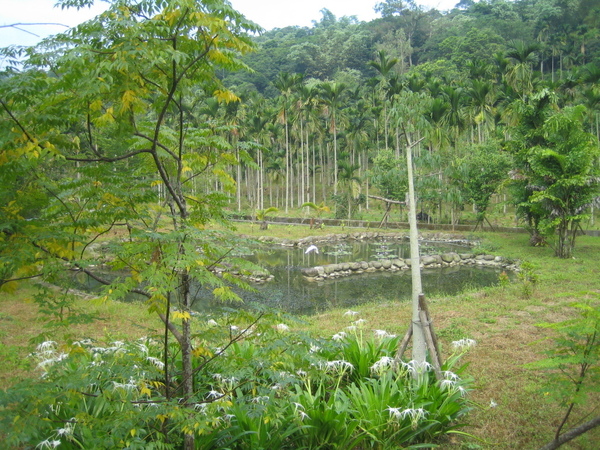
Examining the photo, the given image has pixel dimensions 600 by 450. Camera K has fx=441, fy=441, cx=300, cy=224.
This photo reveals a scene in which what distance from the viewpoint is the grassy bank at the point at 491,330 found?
13.9 feet

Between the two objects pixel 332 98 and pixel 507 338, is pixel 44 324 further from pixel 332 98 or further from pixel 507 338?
pixel 332 98

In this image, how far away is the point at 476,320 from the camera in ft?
26.5

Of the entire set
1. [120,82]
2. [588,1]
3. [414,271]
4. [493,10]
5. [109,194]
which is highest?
[493,10]

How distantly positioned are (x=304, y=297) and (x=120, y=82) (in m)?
10.9

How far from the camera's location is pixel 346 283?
15.4 meters

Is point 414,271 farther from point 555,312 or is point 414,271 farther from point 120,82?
point 555,312

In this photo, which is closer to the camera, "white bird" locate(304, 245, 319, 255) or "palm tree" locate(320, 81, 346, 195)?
"white bird" locate(304, 245, 319, 255)

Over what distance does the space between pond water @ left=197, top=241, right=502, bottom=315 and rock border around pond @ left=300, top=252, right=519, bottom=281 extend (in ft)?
1.41

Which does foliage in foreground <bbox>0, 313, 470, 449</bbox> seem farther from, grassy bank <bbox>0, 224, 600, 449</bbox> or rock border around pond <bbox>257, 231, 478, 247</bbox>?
rock border around pond <bbox>257, 231, 478, 247</bbox>

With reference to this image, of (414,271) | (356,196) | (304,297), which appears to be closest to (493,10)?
(356,196)

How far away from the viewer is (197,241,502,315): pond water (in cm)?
1239

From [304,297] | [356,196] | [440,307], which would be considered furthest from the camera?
[356,196]

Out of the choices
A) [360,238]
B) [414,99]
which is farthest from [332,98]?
[414,99]

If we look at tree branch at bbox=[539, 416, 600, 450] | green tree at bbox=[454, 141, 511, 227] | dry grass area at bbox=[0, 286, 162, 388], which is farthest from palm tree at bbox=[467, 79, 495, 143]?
tree branch at bbox=[539, 416, 600, 450]
